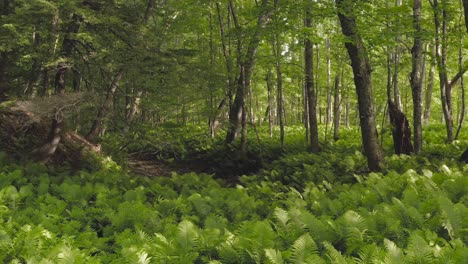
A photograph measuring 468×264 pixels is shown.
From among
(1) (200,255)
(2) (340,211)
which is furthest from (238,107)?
(1) (200,255)

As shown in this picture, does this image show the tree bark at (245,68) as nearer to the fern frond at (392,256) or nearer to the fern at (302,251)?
the fern at (302,251)

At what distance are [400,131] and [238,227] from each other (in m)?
8.68

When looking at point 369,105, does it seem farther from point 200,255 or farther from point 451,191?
point 200,255

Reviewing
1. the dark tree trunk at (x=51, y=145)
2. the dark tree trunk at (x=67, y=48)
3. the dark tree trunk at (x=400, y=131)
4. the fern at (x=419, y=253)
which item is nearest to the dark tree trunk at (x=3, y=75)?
the dark tree trunk at (x=67, y=48)

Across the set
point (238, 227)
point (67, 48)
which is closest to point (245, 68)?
point (67, 48)

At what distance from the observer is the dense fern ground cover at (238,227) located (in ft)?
13.3

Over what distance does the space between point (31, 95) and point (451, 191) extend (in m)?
10.0

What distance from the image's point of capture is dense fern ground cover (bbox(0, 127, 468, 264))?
4.04 m

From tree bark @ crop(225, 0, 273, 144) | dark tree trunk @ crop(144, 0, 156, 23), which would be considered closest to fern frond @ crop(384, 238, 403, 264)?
tree bark @ crop(225, 0, 273, 144)

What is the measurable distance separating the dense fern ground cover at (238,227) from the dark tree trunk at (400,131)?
3.11m

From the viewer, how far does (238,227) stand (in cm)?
589

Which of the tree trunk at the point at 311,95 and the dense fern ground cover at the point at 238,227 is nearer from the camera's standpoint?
the dense fern ground cover at the point at 238,227

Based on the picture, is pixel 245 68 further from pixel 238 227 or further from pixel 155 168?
pixel 238 227

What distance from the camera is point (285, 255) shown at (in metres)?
3.92
